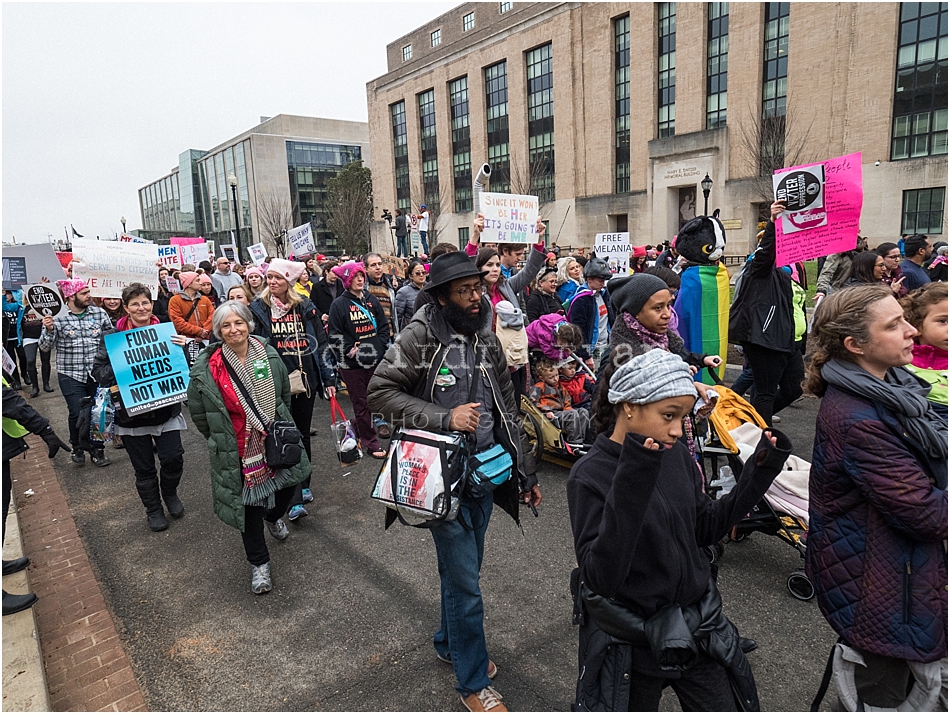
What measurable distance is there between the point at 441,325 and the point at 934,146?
34474 millimetres

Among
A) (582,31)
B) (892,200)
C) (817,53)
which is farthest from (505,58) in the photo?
(892,200)

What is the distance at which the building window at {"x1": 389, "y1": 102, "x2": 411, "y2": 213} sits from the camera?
185 feet

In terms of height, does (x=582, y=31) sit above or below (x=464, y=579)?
above

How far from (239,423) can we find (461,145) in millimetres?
50537

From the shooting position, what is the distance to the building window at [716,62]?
33625 mm

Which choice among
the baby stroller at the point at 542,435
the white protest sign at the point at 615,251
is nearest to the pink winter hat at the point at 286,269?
the baby stroller at the point at 542,435

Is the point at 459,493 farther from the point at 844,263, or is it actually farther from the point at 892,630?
the point at 844,263

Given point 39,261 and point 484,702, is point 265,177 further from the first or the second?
point 484,702

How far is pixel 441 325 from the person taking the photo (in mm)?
2885

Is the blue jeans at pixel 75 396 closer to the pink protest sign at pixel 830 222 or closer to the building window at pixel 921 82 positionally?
the pink protest sign at pixel 830 222

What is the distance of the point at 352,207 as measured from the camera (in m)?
55.9

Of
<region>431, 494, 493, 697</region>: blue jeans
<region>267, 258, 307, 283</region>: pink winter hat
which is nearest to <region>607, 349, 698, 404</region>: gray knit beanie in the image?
<region>431, 494, 493, 697</region>: blue jeans

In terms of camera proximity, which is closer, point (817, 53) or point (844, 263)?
point (844, 263)

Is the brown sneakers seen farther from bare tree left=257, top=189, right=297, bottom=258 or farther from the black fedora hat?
bare tree left=257, top=189, right=297, bottom=258
